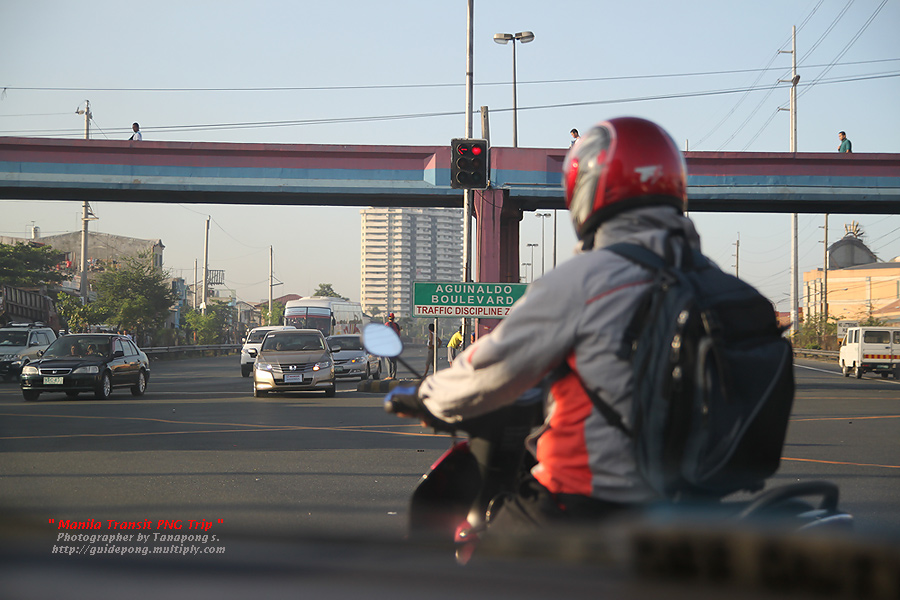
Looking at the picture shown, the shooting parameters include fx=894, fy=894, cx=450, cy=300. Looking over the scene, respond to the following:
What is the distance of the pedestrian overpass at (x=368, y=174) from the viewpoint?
23797mm

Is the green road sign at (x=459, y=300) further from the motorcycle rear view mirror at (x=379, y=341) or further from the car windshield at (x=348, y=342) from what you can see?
the motorcycle rear view mirror at (x=379, y=341)

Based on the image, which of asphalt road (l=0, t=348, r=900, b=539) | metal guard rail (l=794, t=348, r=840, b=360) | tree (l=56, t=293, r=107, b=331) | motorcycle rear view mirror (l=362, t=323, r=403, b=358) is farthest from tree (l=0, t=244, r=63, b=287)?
motorcycle rear view mirror (l=362, t=323, r=403, b=358)

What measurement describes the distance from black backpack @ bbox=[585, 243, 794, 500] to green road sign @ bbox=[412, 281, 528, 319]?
17.3 meters

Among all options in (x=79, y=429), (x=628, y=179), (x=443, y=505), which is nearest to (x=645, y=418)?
(x=628, y=179)

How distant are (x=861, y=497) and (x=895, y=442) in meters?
4.96

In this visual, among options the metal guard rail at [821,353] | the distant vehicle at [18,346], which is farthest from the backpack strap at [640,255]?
the metal guard rail at [821,353]

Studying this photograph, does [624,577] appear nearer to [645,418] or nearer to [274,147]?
[645,418]

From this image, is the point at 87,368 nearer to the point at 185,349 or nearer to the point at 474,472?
the point at 474,472

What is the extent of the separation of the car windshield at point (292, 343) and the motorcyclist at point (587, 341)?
19030 millimetres

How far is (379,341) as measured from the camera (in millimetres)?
3053

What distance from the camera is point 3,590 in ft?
4.42

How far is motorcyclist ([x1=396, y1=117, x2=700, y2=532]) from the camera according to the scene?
6.37ft

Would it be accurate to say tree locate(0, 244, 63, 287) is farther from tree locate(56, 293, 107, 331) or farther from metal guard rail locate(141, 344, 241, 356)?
metal guard rail locate(141, 344, 241, 356)

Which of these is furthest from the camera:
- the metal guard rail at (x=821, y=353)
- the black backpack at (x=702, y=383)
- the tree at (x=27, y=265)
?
the metal guard rail at (x=821, y=353)
